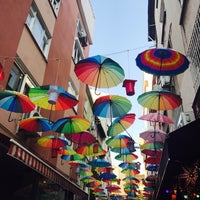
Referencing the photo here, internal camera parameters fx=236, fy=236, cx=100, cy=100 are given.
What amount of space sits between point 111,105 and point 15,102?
3222 millimetres

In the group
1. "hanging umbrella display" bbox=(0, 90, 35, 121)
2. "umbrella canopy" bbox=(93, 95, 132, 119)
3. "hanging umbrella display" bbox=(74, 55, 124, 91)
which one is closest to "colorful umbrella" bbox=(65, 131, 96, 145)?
"umbrella canopy" bbox=(93, 95, 132, 119)

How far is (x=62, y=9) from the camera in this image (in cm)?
1565

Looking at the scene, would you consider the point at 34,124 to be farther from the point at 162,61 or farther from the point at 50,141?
the point at 162,61

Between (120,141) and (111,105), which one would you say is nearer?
(111,105)

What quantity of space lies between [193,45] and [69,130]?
5569mm

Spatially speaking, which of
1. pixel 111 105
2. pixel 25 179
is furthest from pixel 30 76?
pixel 25 179

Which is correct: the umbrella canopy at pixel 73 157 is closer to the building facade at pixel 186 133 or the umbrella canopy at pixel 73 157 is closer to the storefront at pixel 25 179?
the storefront at pixel 25 179

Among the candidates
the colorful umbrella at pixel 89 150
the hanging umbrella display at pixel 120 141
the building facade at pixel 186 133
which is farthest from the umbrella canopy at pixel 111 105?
the colorful umbrella at pixel 89 150

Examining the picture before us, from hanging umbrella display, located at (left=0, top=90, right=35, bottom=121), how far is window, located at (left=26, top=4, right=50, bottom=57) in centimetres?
452

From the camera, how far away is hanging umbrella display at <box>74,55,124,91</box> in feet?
22.8

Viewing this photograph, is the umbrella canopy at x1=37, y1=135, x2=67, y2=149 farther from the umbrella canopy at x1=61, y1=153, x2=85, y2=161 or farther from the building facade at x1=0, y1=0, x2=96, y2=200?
the umbrella canopy at x1=61, y1=153, x2=85, y2=161

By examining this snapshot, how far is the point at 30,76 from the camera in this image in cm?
1055

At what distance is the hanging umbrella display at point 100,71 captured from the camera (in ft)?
22.8

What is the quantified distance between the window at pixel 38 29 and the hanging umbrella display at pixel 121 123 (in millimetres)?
5355
